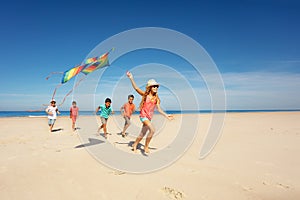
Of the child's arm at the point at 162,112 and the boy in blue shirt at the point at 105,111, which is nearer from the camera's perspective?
the child's arm at the point at 162,112

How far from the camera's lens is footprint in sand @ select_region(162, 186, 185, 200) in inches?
133

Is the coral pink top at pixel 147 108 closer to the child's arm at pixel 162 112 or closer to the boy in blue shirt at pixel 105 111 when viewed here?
the child's arm at pixel 162 112

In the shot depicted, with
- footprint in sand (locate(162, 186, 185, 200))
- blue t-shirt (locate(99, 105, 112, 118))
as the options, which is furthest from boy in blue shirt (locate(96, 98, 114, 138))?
footprint in sand (locate(162, 186, 185, 200))

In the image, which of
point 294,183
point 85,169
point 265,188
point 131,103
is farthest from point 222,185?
point 131,103

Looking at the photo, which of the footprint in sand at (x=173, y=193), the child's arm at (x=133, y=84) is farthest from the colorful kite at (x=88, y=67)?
the footprint in sand at (x=173, y=193)

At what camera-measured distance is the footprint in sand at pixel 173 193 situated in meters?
3.37

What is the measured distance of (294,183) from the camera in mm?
3980

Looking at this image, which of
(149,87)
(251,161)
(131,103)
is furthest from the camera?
(131,103)

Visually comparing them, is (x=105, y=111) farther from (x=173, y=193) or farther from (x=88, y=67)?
(x=173, y=193)

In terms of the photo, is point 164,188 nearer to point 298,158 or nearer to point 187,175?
point 187,175

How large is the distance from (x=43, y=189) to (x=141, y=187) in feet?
5.37

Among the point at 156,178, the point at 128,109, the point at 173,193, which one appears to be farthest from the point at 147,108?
the point at 128,109

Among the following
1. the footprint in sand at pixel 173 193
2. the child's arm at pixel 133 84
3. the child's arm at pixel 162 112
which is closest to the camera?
the footprint in sand at pixel 173 193

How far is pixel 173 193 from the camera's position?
3490 millimetres
